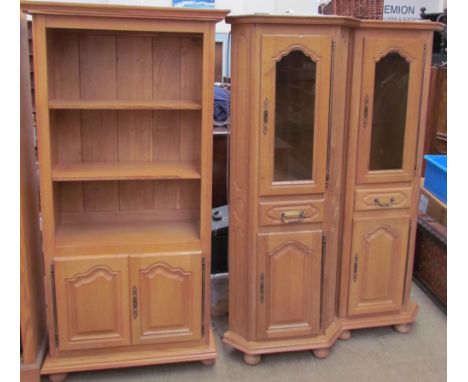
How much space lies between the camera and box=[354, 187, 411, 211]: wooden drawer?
227cm

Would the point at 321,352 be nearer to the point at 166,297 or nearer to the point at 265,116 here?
the point at 166,297

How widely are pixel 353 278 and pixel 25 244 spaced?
4.82 ft

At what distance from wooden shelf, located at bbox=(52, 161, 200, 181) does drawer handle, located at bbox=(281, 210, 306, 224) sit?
401mm

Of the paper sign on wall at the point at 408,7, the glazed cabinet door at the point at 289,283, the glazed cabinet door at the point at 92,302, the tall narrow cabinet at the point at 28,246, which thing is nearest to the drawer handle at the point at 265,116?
the glazed cabinet door at the point at 289,283

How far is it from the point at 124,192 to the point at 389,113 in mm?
1270

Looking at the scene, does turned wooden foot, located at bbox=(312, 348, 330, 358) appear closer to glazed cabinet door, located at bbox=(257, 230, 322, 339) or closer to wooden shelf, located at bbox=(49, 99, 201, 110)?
glazed cabinet door, located at bbox=(257, 230, 322, 339)

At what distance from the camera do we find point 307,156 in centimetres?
209

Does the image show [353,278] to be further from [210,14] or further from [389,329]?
[210,14]

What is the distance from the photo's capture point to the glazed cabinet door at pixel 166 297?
2098 mm

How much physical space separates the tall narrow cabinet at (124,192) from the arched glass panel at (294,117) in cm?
28

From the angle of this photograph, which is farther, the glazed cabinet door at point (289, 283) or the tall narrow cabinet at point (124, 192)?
the glazed cabinet door at point (289, 283)

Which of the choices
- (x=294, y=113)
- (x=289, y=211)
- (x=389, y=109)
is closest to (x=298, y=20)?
(x=294, y=113)

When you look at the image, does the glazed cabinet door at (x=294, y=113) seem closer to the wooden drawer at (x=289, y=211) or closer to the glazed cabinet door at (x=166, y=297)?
the wooden drawer at (x=289, y=211)

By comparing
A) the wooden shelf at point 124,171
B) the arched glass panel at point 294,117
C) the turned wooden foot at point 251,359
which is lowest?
the turned wooden foot at point 251,359
